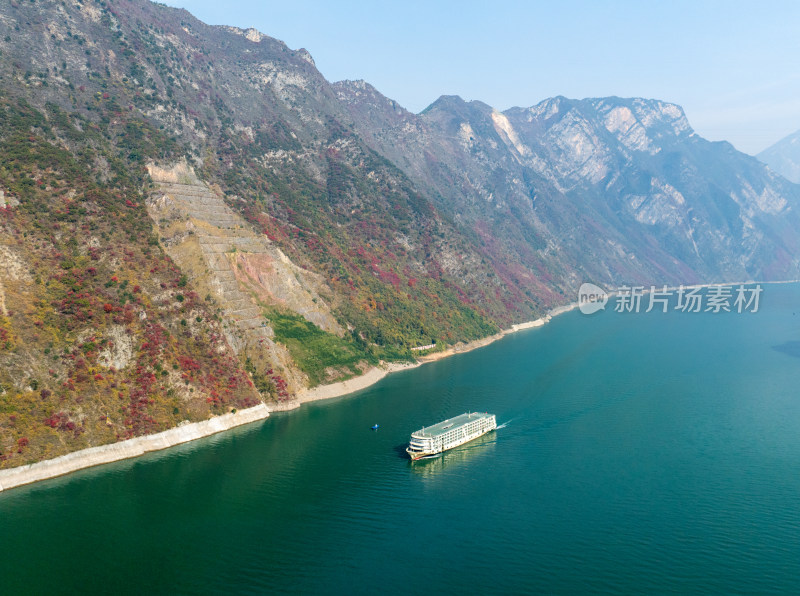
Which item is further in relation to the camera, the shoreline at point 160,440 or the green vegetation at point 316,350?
the green vegetation at point 316,350

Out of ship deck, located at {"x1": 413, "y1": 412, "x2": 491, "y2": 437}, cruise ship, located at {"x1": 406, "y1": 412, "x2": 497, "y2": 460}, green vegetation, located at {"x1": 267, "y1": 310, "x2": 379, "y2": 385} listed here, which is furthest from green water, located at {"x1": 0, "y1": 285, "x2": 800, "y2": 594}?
green vegetation, located at {"x1": 267, "y1": 310, "x2": 379, "y2": 385}

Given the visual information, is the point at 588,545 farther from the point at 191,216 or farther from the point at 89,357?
the point at 191,216

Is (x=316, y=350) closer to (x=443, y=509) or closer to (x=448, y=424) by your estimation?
(x=448, y=424)

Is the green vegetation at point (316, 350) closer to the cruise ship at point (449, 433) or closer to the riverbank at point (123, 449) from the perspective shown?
the riverbank at point (123, 449)

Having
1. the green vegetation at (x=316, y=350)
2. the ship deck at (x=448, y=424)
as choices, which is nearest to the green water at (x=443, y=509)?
the ship deck at (x=448, y=424)

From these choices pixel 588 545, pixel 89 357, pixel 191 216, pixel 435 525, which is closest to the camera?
pixel 588 545

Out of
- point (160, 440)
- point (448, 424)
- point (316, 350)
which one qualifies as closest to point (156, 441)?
point (160, 440)

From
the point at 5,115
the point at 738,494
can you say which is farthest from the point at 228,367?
the point at 738,494

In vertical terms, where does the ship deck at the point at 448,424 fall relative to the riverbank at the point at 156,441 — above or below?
below
